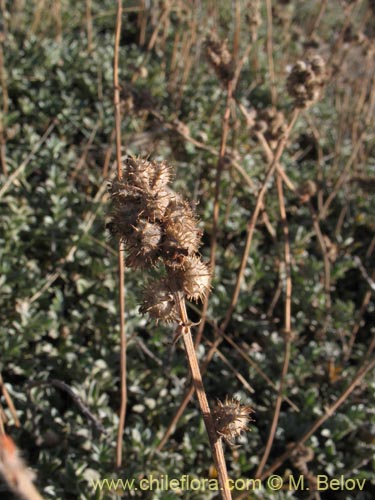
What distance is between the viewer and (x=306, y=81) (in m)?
1.94

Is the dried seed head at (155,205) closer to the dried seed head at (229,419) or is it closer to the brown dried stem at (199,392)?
the brown dried stem at (199,392)

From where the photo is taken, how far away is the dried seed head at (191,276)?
42.1 inches

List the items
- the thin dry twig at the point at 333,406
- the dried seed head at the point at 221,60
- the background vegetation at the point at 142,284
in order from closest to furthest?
the thin dry twig at the point at 333,406
the dried seed head at the point at 221,60
the background vegetation at the point at 142,284

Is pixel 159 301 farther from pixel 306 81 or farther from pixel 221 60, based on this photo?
pixel 221 60

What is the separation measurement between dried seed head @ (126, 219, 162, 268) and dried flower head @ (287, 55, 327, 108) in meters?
1.14

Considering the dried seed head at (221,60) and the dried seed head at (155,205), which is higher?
the dried seed head at (221,60)

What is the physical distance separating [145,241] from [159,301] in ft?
0.48

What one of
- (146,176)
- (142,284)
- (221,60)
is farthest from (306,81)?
(146,176)

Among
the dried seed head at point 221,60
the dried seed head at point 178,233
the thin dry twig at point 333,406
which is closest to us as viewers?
the dried seed head at point 178,233

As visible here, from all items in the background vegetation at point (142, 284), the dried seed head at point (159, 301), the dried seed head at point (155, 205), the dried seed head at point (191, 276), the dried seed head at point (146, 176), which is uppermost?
the dried seed head at point (146, 176)

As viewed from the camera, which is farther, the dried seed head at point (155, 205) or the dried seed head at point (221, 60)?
the dried seed head at point (221, 60)

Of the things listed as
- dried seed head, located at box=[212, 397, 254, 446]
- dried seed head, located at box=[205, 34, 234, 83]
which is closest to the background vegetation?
dried seed head, located at box=[205, 34, 234, 83]

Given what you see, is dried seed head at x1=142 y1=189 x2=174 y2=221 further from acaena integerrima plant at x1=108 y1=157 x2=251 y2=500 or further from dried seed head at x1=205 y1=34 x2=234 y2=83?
dried seed head at x1=205 y1=34 x2=234 y2=83

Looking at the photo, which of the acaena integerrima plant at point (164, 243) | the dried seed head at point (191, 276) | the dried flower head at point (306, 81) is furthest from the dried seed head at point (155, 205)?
the dried flower head at point (306, 81)
